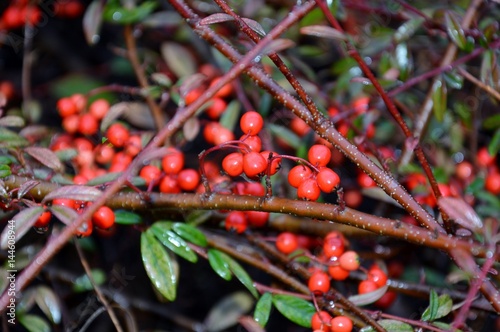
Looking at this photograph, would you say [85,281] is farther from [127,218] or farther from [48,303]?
[127,218]

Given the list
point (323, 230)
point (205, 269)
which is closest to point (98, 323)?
point (205, 269)

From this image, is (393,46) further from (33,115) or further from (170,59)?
(33,115)

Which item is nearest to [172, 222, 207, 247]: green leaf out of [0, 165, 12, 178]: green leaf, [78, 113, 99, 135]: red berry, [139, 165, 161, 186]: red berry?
[139, 165, 161, 186]: red berry

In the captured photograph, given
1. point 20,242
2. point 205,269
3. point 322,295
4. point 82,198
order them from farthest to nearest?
point 205,269
point 20,242
point 322,295
point 82,198

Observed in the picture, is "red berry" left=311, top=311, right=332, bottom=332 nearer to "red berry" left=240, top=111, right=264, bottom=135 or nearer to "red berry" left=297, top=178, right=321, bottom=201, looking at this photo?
"red berry" left=297, top=178, right=321, bottom=201

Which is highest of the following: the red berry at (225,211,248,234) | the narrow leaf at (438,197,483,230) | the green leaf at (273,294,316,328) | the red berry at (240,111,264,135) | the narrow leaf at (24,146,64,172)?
the red berry at (240,111,264,135)

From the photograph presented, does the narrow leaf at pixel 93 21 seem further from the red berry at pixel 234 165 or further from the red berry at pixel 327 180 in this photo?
the red berry at pixel 327 180
